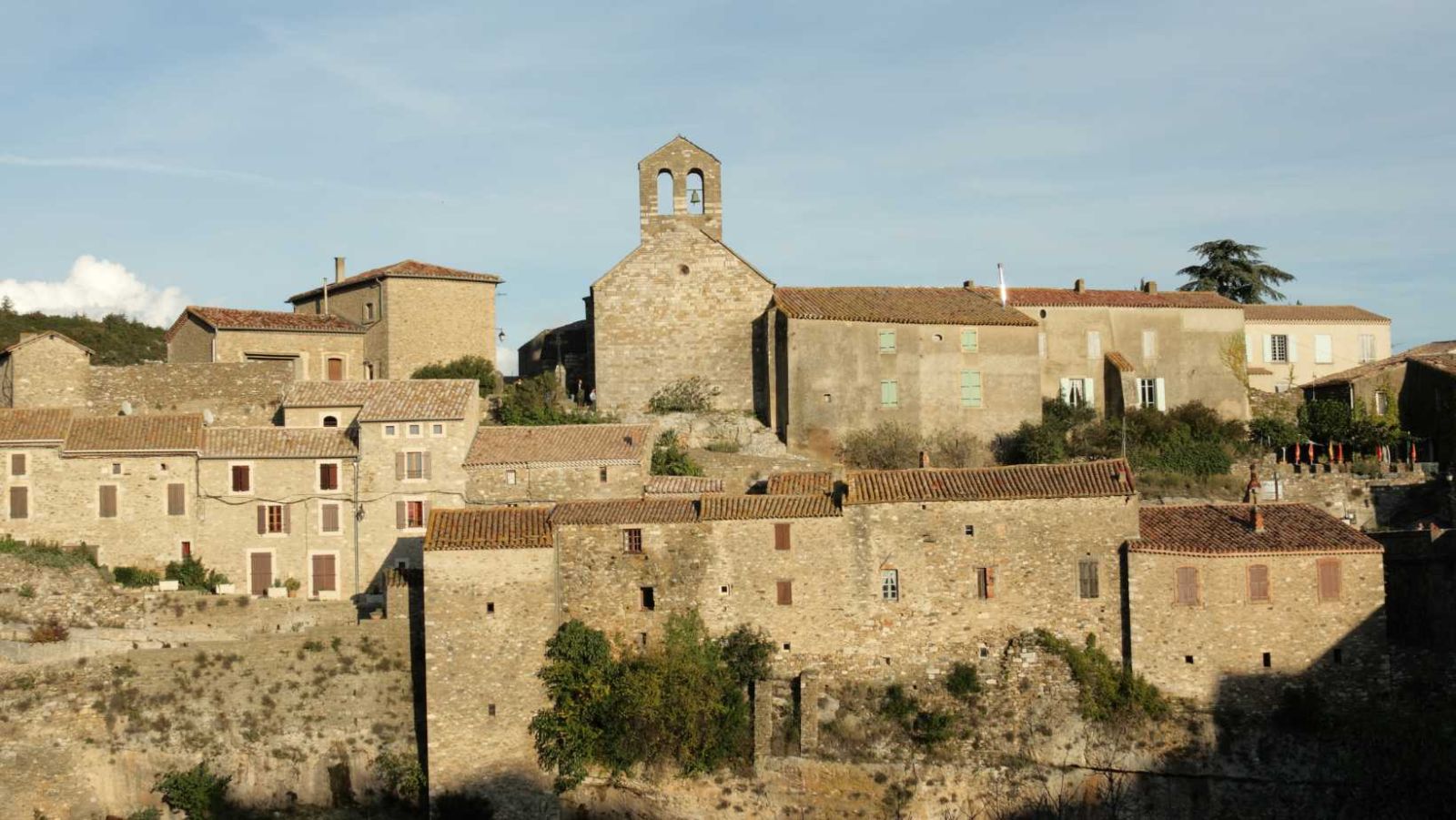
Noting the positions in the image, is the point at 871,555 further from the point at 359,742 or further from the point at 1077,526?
the point at 359,742

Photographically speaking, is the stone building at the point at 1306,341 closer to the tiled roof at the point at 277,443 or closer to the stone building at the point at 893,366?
the stone building at the point at 893,366

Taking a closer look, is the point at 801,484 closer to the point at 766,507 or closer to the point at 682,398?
the point at 766,507

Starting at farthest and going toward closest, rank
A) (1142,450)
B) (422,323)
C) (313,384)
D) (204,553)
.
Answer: (422,323)
(1142,450)
(313,384)
(204,553)

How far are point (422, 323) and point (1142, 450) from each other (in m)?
21.7

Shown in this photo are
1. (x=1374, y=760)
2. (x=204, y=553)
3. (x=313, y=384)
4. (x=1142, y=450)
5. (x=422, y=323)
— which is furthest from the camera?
(x=422, y=323)

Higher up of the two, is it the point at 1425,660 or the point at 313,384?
the point at 313,384

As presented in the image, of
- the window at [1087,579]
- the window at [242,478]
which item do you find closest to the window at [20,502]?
the window at [242,478]

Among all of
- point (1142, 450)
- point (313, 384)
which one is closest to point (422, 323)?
point (313, 384)

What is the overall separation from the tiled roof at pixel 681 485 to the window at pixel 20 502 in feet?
48.9

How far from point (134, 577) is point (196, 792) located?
6.66 meters

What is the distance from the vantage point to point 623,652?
3753 centimetres

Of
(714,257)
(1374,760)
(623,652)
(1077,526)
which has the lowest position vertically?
(1374,760)

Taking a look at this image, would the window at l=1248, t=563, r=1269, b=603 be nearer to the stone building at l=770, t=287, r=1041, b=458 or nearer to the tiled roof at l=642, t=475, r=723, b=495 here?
the tiled roof at l=642, t=475, r=723, b=495

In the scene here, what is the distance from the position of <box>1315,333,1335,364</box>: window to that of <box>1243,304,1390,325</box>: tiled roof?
22.3 inches
